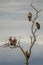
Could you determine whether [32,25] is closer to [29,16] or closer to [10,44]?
[29,16]

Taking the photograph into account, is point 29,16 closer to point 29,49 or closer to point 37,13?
point 37,13

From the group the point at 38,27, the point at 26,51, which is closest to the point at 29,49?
the point at 26,51

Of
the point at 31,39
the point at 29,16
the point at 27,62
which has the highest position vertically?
the point at 29,16

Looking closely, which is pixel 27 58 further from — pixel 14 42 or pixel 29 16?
pixel 29 16

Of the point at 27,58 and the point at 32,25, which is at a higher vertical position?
the point at 32,25

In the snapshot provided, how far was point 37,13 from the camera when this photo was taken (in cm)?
346

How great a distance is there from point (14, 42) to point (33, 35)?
22 cm

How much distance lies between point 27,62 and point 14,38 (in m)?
0.30

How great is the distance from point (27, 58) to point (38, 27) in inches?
13.6

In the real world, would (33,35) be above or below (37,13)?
below

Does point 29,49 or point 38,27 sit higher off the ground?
point 38,27

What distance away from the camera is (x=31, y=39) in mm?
3426

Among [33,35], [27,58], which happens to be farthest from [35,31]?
[27,58]

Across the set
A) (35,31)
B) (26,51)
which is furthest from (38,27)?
(26,51)
